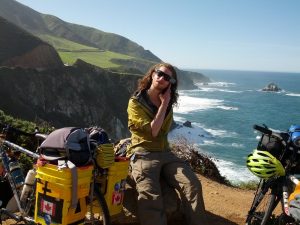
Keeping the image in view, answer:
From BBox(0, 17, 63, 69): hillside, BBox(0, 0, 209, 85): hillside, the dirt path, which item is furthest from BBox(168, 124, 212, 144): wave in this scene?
the dirt path

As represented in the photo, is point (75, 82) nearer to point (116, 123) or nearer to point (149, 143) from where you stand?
point (116, 123)

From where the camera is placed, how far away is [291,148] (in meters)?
5.20

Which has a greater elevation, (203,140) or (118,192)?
(118,192)

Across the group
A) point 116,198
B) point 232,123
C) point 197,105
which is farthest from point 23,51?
point 116,198

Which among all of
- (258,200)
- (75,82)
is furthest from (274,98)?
(258,200)

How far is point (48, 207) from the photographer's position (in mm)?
4605

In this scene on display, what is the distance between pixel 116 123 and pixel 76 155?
6130 cm

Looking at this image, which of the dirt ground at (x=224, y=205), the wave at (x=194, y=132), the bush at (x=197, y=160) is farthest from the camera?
the wave at (x=194, y=132)

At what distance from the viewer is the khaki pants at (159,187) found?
18.1 ft

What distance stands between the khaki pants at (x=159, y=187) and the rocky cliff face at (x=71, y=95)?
150 feet

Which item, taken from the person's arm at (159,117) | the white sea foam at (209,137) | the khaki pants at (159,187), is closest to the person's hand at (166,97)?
the person's arm at (159,117)

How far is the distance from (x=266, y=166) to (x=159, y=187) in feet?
4.84

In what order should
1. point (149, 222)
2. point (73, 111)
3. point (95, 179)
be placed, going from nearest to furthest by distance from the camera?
point (95, 179), point (149, 222), point (73, 111)

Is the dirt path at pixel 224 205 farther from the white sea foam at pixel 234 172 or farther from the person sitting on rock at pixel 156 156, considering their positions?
the white sea foam at pixel 234 172
